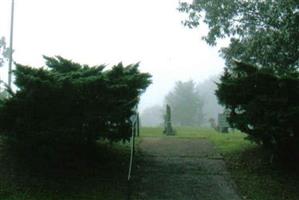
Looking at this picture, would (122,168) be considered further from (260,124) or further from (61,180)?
(260,124)

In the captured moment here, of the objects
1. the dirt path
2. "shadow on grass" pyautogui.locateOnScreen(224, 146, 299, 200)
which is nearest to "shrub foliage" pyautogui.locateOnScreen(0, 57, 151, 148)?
the dirt path

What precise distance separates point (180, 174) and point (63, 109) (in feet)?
11.3

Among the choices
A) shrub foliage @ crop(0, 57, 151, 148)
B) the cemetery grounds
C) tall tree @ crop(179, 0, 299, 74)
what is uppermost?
tall tree @ crop(179, 0, 299, 74)

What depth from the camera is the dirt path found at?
12203 mm

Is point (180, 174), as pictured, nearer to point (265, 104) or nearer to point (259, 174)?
point (259, 174)

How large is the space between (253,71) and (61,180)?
18.4 ft

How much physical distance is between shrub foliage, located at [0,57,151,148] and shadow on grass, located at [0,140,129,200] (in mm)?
611

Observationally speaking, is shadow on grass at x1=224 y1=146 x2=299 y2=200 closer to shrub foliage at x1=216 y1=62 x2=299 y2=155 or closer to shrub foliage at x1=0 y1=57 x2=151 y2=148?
shrub foliage at x1=216 y1=62 x2=299 y2=155

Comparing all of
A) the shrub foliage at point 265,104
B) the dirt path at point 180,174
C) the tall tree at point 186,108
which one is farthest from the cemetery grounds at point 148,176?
the tall tree at point 186,108

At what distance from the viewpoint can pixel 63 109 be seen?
41.0 ft

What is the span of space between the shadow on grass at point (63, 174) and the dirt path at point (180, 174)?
1.78ft

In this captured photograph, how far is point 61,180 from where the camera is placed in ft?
41.6

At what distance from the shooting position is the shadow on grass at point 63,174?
468 inches

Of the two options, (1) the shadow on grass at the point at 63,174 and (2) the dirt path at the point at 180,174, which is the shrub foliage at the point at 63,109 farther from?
(2) the dirt path at the point at 180,174
